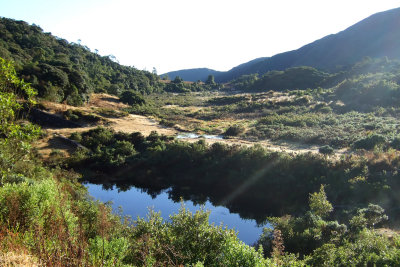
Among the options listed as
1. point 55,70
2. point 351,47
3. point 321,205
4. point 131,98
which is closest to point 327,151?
point 321,205

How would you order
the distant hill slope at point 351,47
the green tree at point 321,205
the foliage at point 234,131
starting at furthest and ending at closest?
the distant hill slope at point 351,47, the foliage at point 234,131, the green tree at point 321,205

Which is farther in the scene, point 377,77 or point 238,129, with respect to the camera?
point 377,77

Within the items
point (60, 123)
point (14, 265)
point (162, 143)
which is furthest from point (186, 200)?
point (60, 123)

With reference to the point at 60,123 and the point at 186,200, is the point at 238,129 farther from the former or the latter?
the point at 60,123

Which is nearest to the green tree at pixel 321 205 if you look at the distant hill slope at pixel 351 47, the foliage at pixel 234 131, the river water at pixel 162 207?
the river water at pixel 162 207

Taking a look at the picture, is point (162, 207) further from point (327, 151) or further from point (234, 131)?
point (234, 131)

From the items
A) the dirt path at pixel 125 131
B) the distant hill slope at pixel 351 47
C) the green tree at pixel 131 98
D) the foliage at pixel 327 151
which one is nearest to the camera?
the foliage at pixel 327 151

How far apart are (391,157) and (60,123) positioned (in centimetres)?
3883

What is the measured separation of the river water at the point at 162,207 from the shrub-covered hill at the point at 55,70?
26403 mm

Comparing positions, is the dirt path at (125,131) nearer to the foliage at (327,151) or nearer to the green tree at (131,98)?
the foliage at (327,151)

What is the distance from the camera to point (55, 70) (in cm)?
4606

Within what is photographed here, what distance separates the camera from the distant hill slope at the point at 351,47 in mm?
134000

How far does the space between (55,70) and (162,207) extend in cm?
3696

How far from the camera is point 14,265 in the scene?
459cm
